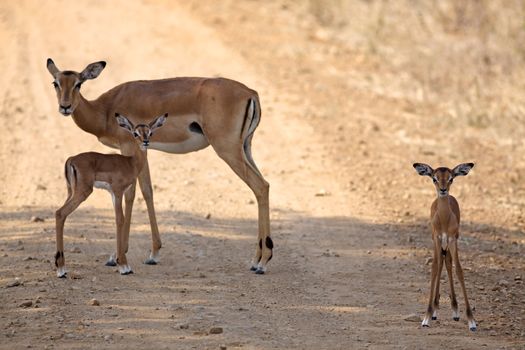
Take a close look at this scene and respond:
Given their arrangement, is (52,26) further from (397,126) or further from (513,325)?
(513,325)

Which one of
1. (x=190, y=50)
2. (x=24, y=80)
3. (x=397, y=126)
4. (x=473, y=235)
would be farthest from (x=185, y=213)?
(x=190, y=50)

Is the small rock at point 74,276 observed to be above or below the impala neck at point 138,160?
below

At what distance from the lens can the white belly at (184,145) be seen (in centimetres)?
1060

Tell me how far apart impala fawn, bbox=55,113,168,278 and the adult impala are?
0.33 meters

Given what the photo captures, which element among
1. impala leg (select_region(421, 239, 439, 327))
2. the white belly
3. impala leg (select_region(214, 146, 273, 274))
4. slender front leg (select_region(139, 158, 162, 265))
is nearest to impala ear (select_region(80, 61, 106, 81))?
the white belly

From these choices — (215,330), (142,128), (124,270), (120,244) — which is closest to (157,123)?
(142,128)

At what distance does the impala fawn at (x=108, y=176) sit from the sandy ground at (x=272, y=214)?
0.37m

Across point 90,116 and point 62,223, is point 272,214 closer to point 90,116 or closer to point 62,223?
point 90,116

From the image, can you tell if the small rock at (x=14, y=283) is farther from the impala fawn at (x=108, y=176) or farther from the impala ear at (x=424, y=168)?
the impala ear at (x=424, y=168)

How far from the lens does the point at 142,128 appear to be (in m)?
10.1

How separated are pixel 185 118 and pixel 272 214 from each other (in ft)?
7.71

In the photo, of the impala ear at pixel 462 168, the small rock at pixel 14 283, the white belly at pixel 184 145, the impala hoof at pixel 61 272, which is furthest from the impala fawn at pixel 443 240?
the small rock at pixel 14 283

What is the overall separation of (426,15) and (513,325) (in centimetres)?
1403

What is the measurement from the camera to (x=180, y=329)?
8312mm
